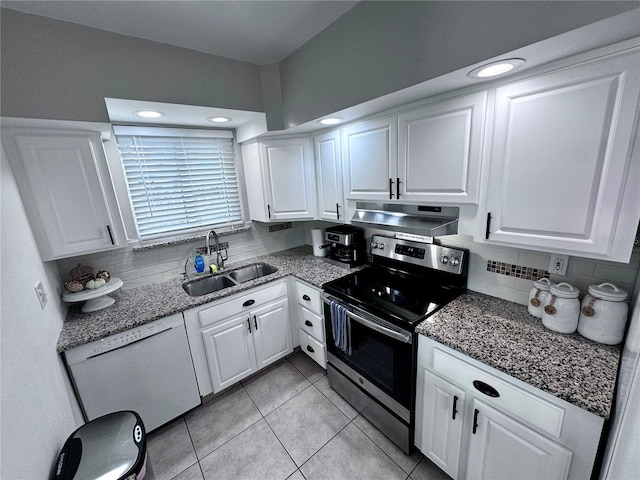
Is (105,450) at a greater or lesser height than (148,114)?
lesser

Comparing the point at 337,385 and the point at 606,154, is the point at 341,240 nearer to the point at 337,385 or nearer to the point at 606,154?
the point at 337,385

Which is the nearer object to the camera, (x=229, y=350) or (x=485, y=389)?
(x=485, y=389)

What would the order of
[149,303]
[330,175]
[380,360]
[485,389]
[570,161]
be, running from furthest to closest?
[330,175], [149,303], [380,360], [485,389], [570,161]

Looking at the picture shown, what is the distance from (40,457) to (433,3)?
2.44m

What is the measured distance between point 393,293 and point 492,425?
818 millimetres

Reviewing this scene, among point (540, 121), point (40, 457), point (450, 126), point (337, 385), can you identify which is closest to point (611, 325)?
point (540, 121)

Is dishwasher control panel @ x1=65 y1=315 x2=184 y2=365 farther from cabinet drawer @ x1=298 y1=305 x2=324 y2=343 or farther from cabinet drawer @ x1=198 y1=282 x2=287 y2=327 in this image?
cabinet drawer @ x1=298 y1=305 x2=324 y2=343

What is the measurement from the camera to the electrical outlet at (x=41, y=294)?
133cm

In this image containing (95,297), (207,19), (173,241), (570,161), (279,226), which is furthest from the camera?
(279,226)

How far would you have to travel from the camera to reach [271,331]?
89.4 inches

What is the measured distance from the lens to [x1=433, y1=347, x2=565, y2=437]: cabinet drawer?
0.98 meters

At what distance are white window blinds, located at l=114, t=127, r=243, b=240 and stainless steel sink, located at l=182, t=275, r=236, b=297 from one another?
49 centimetres

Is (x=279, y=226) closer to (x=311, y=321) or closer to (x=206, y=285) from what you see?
(x=206, y=285)

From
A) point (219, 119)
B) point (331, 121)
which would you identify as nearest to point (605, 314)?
point (331, 121)
